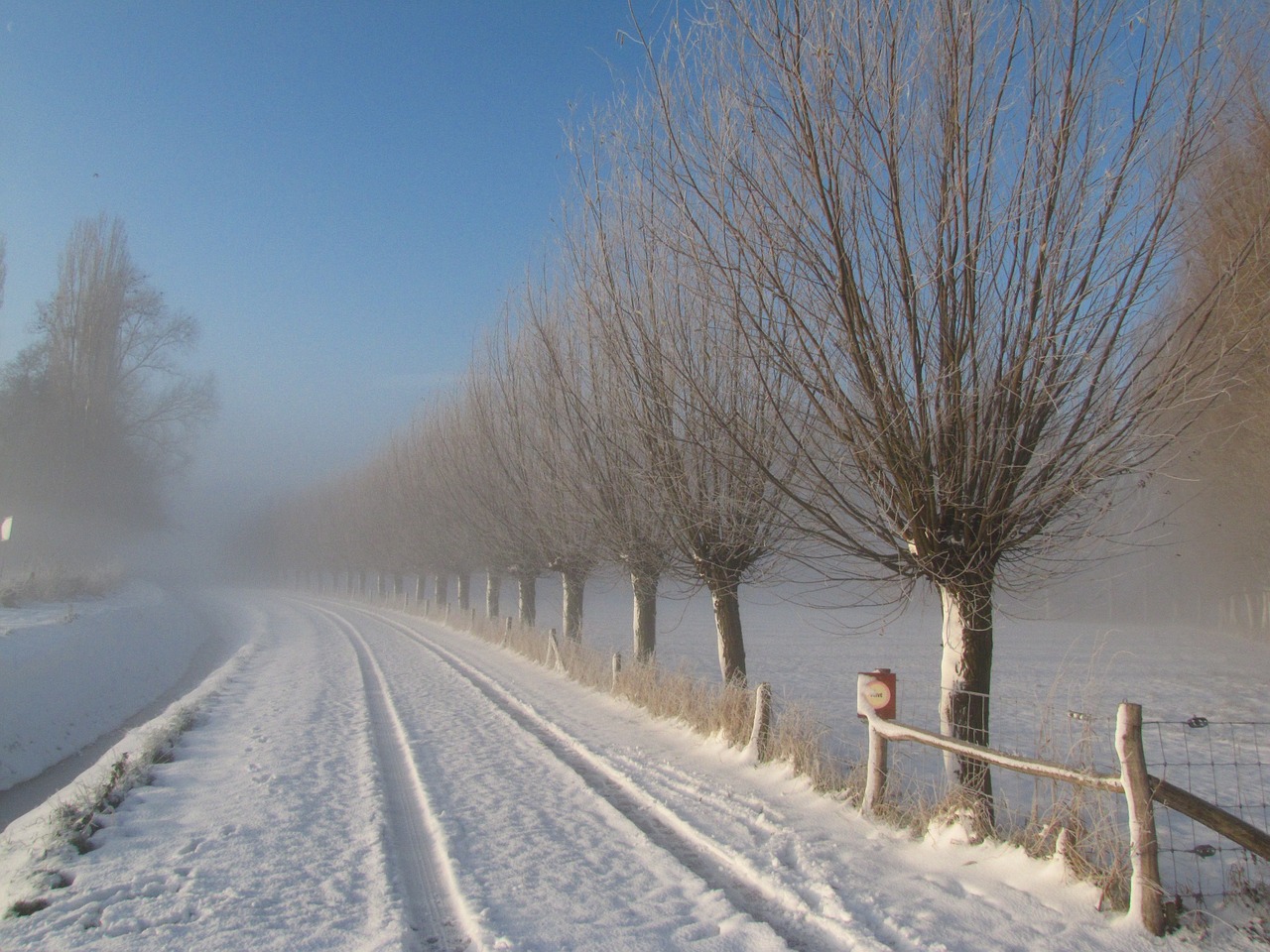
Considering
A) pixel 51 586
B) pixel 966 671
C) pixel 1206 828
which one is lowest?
pixel 1206 828

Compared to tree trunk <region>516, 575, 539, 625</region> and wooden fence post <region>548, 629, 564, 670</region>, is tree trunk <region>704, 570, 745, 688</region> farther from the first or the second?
tree trunk <region>516, 575, 539, 625</region>

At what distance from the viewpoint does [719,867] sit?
534cm

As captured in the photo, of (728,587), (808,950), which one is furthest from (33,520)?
(808,950)

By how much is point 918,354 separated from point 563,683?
11.7m

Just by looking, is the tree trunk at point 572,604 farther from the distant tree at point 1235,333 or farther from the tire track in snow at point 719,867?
the distant tree at point 1235,333

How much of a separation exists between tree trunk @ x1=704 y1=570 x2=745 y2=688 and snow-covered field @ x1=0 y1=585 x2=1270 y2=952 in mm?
1199

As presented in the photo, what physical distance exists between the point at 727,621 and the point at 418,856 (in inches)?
250

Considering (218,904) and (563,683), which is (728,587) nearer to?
(563,683)

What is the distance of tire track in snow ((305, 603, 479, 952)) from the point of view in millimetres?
4320

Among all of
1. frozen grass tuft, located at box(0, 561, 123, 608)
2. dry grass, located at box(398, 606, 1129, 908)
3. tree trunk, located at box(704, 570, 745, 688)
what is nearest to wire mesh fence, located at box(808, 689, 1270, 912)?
dry grass, located at box(398, 606, 1129, 908)

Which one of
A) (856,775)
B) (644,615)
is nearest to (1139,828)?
(856,775)

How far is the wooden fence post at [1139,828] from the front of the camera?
4.08 metres

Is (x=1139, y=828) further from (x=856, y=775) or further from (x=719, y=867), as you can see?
(x=856, y=775)

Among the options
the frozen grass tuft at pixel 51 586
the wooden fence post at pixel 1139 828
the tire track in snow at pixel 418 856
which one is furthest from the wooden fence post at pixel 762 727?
the frozen grass tuft at pixel 51 586
